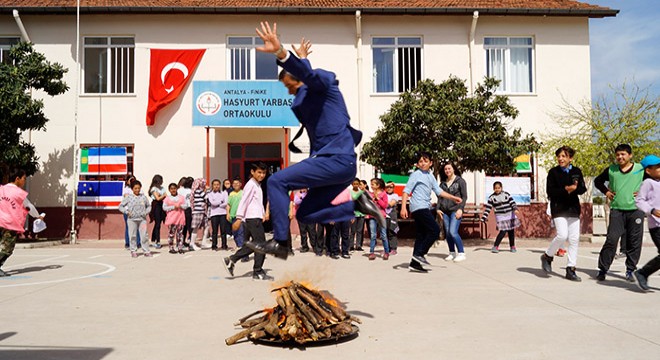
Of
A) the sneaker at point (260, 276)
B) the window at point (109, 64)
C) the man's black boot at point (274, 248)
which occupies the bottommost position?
the sneaker at point (260, 276)

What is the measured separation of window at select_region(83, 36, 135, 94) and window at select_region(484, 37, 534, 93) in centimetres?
1323

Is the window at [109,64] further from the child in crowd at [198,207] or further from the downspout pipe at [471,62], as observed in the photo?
the downspout pipe at [471,62]

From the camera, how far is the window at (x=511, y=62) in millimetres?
19281

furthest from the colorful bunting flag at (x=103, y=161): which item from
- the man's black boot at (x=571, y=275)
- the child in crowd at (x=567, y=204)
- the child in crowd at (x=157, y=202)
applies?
the man's black boot at (x=571, y=275)

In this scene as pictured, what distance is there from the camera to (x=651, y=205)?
727 centimetres

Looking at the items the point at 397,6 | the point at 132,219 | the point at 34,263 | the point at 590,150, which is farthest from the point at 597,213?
the point at 34,263

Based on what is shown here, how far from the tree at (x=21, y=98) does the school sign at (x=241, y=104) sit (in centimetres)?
448

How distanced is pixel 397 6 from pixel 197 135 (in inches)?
335

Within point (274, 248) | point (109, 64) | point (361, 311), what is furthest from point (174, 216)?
point (274, 248)

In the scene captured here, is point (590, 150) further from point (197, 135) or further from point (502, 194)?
point (197, 135)

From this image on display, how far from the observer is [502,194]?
1390 centimetres

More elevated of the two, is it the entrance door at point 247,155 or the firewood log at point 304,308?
the entrance door at point 247,155

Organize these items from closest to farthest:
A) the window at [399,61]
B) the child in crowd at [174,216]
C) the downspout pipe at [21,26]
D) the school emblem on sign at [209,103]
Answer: the child in crowd at [174,216] < the school emblem on sign at [209,103] < the downspout pipe at [21,26] < the window at [399,61]

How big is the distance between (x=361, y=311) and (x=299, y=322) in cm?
149
